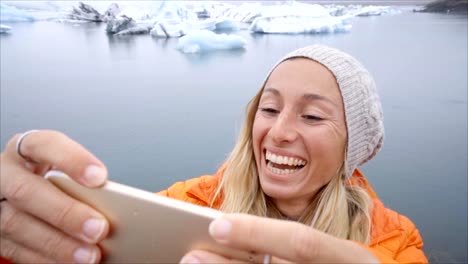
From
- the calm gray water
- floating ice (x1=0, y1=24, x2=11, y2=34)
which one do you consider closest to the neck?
the calm gray water

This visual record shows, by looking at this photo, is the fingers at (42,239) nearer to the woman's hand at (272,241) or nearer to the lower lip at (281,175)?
the woman's hand at (272,241)

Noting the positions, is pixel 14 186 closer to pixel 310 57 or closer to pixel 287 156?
pixel 287 156

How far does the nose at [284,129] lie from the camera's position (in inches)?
30.3

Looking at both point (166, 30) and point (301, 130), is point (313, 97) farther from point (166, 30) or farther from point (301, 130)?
point (166, 30)

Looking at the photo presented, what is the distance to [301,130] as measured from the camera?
782 millimetres

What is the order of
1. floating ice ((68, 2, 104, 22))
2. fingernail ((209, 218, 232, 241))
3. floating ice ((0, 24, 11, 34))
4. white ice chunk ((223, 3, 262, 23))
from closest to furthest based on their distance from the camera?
1. fingernail ((209, 218, 232, 241))
2. floating ice ((0, 24, 11, 34))
3. floating ice ((68, 2, 104, 22))
4. white ice chunk ((223, 3, 262, 23))

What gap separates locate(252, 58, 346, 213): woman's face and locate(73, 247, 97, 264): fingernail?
0.47 metres

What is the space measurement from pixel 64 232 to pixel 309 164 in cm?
54

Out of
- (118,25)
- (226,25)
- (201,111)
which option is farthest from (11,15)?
(201,111)

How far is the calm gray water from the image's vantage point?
5.98 ft

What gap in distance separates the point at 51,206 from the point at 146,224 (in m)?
0.11

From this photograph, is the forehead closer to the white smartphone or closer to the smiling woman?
the smiling woman

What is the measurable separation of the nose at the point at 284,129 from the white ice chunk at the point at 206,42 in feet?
14.0

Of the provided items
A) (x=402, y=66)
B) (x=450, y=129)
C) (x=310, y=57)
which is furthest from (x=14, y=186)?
(x=402, y=66)
